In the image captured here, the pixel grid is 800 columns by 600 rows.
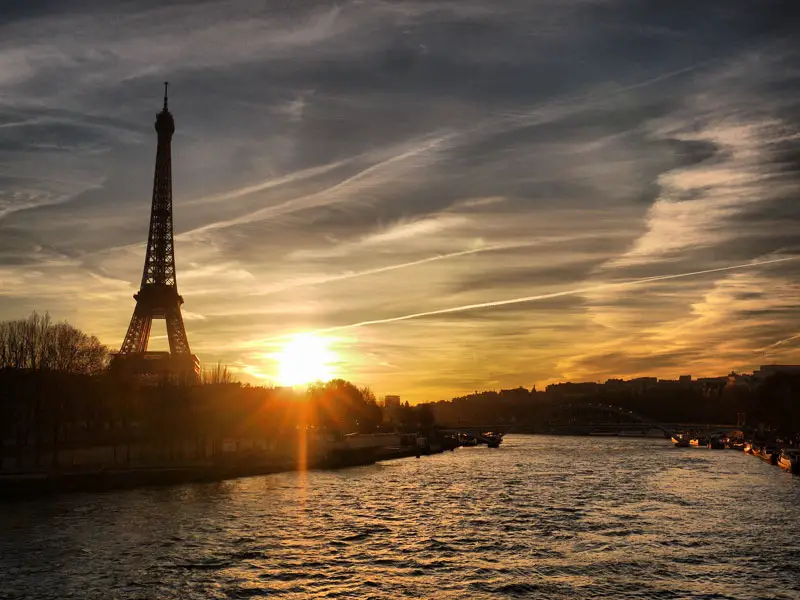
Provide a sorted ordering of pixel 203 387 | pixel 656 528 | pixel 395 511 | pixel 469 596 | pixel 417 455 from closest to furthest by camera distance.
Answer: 1. pixel 469 596
2. pixel 656 528
3. pixel 395 511
4. pixel 203 387
5. pixel 417 455

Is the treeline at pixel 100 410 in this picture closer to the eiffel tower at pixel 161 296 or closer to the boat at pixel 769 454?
the eiffel tower at pixel 161 296

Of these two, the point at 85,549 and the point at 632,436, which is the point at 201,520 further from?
the point at 632,436

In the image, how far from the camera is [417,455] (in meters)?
106

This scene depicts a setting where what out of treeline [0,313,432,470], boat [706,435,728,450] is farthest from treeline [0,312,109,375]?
boat [706,435,728,450]

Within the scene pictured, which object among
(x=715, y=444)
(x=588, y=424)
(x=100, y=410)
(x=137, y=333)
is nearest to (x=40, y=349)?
(x=100, y=410)

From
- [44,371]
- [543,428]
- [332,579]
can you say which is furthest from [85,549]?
[543,428]

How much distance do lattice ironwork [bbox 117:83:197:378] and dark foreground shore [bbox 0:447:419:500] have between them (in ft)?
73.7

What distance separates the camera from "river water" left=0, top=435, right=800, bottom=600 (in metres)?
25.4

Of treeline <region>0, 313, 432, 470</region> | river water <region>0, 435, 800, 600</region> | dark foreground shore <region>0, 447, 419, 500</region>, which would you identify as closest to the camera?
river water <region>0, 435, 800, 600</region>

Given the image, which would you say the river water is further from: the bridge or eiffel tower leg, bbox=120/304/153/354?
the bridge

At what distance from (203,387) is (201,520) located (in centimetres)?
4828

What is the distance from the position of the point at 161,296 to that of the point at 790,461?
62401 millimetres

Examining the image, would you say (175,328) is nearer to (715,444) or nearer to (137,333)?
(137,333)

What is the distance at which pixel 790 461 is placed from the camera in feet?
243
